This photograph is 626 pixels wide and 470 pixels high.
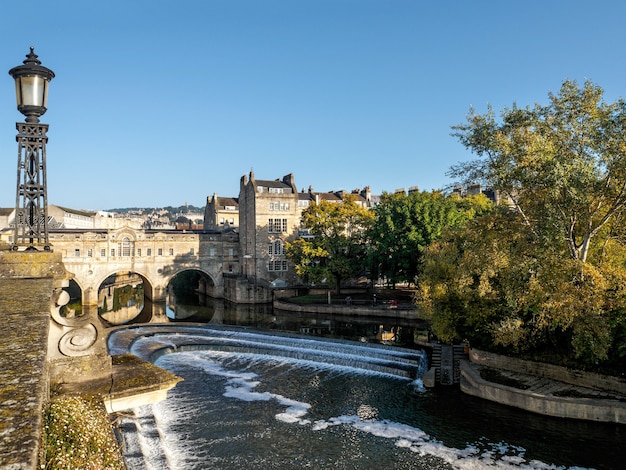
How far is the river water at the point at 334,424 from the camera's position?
Result: 1730cm

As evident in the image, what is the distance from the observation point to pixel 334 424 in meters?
20.7

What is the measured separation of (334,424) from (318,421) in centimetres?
77

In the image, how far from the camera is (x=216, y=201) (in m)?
100

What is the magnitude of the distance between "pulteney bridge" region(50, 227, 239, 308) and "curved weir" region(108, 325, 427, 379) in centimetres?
2596

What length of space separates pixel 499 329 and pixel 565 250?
541 centimetres

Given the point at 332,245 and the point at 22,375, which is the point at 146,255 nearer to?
the point at 332,245

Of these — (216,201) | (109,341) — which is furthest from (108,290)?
(109,341)

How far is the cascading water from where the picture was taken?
17.3 meters

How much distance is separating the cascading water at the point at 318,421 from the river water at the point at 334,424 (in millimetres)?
48

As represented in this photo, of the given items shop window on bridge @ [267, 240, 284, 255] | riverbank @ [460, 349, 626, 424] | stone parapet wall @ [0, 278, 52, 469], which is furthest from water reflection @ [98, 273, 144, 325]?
stone parapet wall @ [0, 278, 52, 469]

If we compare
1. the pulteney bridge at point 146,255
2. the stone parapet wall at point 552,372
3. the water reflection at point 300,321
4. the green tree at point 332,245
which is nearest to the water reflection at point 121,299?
the pulteney bridge at point 146,255

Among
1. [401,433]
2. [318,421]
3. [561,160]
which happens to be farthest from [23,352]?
[561,160]

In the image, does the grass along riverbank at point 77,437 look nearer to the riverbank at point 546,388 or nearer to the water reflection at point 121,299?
the riverbank at point 546,388

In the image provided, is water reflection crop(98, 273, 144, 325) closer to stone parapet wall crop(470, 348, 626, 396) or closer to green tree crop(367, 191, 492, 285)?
green tree crop(367, 191, 492, 285)
